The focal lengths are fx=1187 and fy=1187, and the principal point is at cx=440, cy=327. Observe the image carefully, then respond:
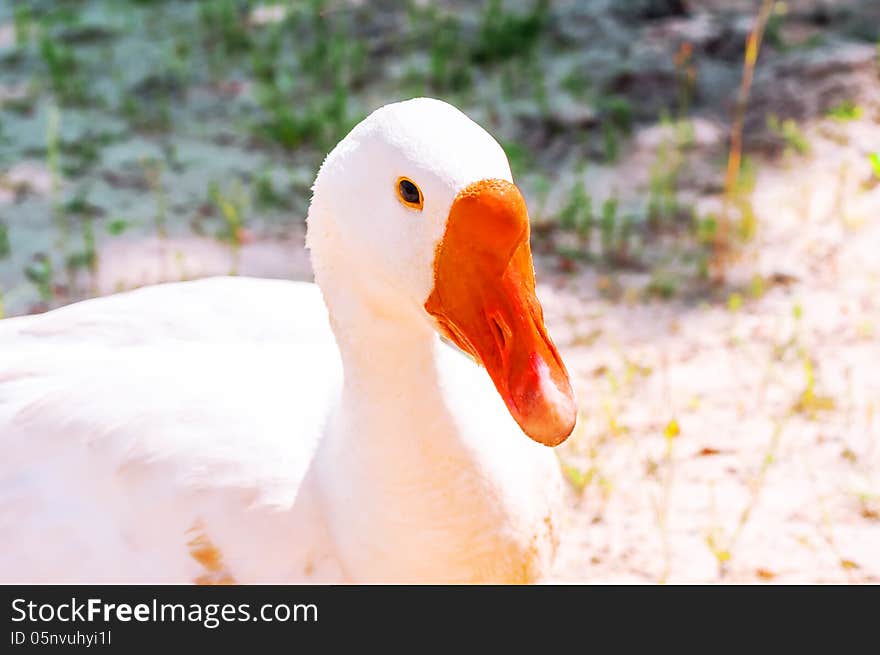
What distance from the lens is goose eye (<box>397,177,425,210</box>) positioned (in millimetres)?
1923

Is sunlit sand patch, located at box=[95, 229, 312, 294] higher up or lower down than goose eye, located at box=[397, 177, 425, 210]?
lower down

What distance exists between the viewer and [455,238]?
191cm

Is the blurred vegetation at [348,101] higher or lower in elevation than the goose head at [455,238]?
lower

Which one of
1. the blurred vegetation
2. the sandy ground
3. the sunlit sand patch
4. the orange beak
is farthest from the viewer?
the blurred vegetation

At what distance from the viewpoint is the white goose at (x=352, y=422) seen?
193cm

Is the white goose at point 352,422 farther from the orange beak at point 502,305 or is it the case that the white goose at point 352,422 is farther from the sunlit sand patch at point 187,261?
the sunlit sand patch at point 187,261

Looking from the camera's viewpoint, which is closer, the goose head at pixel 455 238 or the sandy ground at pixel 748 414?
the goose head at pixel 455 238

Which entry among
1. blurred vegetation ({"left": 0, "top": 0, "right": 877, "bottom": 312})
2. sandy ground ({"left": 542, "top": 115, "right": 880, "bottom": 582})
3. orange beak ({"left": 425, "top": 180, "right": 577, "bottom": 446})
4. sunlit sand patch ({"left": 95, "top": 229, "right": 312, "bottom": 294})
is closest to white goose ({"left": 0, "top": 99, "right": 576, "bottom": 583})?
orange beak ({"left": 425, "top": 180, "right": 577, "bottom": 446})

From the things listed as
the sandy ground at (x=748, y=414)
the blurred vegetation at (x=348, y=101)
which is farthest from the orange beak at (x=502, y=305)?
the blurred vegetation at (x=348, y=101)

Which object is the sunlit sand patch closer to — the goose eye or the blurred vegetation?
the blurred vegetation

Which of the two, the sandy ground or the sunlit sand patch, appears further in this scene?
the sunlit sand patch

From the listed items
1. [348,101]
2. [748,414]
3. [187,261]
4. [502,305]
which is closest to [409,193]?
[502,305]

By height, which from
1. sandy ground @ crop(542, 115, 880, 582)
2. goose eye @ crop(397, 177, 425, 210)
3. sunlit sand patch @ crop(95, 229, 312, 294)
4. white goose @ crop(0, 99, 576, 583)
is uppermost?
goose eye @ crop(397, 177, 425, 210)

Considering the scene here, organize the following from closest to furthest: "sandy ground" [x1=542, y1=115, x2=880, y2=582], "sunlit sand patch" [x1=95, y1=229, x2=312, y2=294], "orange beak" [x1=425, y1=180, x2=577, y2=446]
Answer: "orange beak" [x1=425, y1=180, x2=577, y2=446]
"sandy ground" [x1=542, y1=115, x2=880, y2=582]
"sunlit sand patch" [x1=95, y1=229, x2=312, y2=294]
